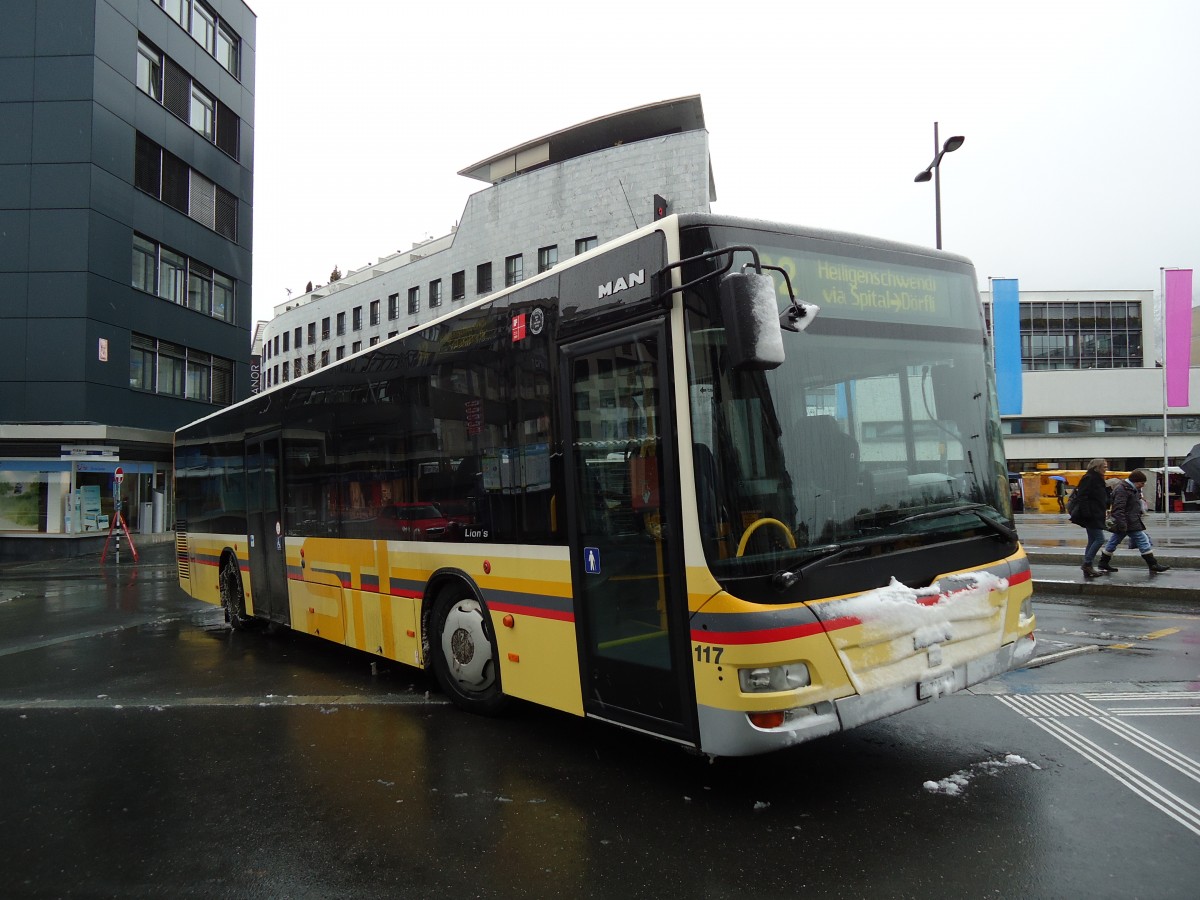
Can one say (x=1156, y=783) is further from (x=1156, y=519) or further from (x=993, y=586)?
(x=1156, y=519)

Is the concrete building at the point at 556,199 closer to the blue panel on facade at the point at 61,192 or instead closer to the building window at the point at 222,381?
the building window at the point at 222,381

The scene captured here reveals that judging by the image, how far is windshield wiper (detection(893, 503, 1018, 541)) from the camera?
15.1ft

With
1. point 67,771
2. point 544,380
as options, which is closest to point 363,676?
point 67,771

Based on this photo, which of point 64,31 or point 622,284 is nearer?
point 622,284

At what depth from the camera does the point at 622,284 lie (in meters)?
4.69

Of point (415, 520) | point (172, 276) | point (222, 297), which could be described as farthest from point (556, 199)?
point (415, 520)

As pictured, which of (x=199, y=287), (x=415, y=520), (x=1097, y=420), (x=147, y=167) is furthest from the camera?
(x=1097, y=420)

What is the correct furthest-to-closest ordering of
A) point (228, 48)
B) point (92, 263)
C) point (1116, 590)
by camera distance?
point (228, 48)
point (92, 263)
point (1116, 590)

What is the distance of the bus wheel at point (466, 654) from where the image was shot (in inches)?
239

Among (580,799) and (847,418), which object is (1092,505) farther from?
(580,799)

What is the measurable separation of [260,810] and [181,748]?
1552 mm

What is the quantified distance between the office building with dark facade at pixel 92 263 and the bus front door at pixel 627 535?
25.0m

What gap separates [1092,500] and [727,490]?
10.9m

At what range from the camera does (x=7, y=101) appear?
26.5 m
